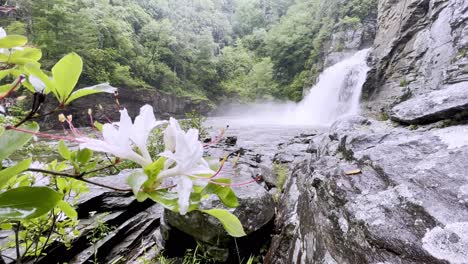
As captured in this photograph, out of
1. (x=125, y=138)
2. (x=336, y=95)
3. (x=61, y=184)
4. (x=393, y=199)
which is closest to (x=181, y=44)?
(x=336, y=95)

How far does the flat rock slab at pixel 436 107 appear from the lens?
1938mm

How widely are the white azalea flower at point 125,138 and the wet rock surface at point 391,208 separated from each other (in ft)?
3.79

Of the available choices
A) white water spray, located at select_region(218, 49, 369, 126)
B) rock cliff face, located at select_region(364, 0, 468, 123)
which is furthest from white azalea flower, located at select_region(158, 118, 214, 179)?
white water spray, located at select_region(218, 49, 369, 126)

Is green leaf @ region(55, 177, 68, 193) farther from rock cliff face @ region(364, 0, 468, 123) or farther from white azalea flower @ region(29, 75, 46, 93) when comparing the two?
rock cliff face @ region(364, 0, 468, 123)

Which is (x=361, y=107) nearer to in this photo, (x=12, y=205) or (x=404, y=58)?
(x=404, y=58)

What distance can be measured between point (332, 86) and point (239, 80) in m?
13.7

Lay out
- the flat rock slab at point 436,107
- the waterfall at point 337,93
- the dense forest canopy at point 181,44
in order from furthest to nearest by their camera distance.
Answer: the waterfall at point 337,93 → the dense forest canopy at point 181,44 → the flat rock slab at point 436,107

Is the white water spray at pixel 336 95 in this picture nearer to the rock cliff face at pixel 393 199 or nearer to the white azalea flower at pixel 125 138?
the rock cliff face at pixel 393 199

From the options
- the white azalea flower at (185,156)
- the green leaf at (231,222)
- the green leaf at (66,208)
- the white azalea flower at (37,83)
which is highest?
the white azalea flower at (37,83)

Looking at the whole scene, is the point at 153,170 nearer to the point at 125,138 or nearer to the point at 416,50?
the point at 125,138

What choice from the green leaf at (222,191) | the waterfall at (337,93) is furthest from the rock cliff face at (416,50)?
the green leaf at (222,191)

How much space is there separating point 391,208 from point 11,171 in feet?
5.02

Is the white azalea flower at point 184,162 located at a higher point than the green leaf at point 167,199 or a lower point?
higher

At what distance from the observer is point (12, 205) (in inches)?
14.7
